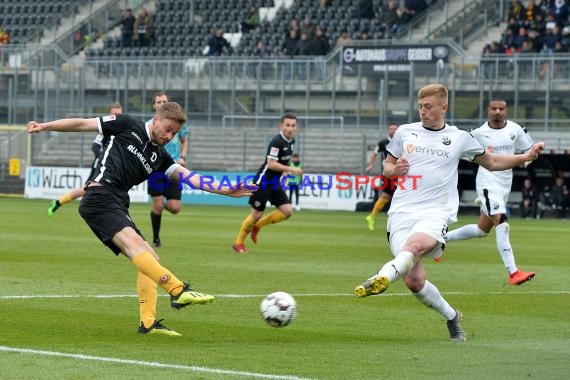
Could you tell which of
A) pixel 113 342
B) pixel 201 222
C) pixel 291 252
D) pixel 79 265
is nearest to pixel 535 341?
pixel 113 342

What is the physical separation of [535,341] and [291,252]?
10.4 m

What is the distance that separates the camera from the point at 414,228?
391 inches

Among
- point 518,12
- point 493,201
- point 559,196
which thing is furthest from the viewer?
point 518,12

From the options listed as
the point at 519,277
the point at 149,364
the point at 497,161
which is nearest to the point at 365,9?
the point at 519,277

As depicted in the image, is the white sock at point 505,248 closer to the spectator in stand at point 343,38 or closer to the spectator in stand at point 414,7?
the spectator in stand at point 343,38

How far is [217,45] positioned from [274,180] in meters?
28.4

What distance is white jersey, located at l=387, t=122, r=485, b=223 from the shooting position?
10117 millimetres

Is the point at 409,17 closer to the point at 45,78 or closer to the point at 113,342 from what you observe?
the point at 45,78

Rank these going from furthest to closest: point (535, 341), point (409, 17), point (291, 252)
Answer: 1. point (409, 17)
2. point (291, 252)
3. point (535, 341)

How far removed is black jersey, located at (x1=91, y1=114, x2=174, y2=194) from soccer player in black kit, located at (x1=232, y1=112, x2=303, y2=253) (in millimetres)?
9214

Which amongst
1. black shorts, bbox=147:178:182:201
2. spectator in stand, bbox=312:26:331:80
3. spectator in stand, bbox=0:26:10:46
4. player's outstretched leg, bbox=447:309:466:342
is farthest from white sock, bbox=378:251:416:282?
spectator in stand, bbox=0:26:10:46

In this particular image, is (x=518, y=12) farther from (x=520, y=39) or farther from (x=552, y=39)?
(x=552, y=39)

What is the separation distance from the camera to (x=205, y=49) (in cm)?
4797

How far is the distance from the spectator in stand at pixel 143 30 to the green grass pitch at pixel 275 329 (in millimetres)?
29835
